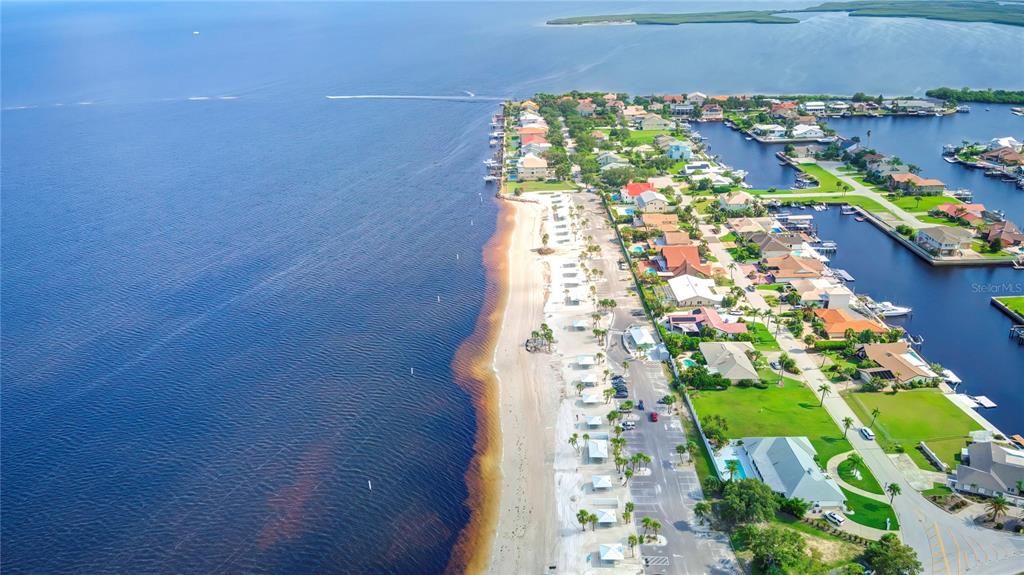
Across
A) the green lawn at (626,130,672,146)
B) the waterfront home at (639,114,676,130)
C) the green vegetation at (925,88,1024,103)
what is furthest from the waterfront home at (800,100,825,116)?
the green lawn at (626,130,672,146)

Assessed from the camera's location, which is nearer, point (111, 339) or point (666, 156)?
point (111, 339)

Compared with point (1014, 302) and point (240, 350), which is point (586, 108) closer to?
point (1014, 302)

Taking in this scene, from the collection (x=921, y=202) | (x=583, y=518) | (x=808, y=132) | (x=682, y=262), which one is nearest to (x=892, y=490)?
(x=583, y=518)

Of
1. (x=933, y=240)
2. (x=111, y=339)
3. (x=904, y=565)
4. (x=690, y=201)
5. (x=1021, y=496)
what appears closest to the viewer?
(x=904, y=565)

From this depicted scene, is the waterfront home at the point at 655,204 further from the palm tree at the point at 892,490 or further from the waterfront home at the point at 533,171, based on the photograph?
the palm tree at the point at 892,490

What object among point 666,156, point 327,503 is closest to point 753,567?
point 327,503

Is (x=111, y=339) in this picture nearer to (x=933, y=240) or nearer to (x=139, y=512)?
(x=139, y=512)

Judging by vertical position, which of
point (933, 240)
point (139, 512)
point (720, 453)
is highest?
point (933, 240)
